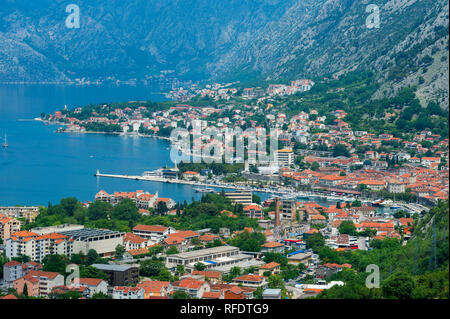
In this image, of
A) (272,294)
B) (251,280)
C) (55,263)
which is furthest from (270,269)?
(55,263)

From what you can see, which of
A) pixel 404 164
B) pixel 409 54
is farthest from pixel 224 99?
pixel 404 164

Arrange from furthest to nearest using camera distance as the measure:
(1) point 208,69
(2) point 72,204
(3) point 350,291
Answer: (1) point 208,69 < (2) point 72,204 < (3) point 350,291

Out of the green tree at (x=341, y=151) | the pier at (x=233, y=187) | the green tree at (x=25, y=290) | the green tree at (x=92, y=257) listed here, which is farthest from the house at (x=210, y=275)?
the green tree at (x=341, y=151)

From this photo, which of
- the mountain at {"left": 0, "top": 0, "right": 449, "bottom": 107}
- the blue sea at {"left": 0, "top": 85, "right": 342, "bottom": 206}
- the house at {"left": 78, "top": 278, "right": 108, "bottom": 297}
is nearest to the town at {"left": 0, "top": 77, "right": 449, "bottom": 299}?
the house at {"left": 78, "top": 278, "right": 108, "bottom": 297}

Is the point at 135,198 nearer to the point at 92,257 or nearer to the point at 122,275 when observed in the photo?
the point at 92,257
